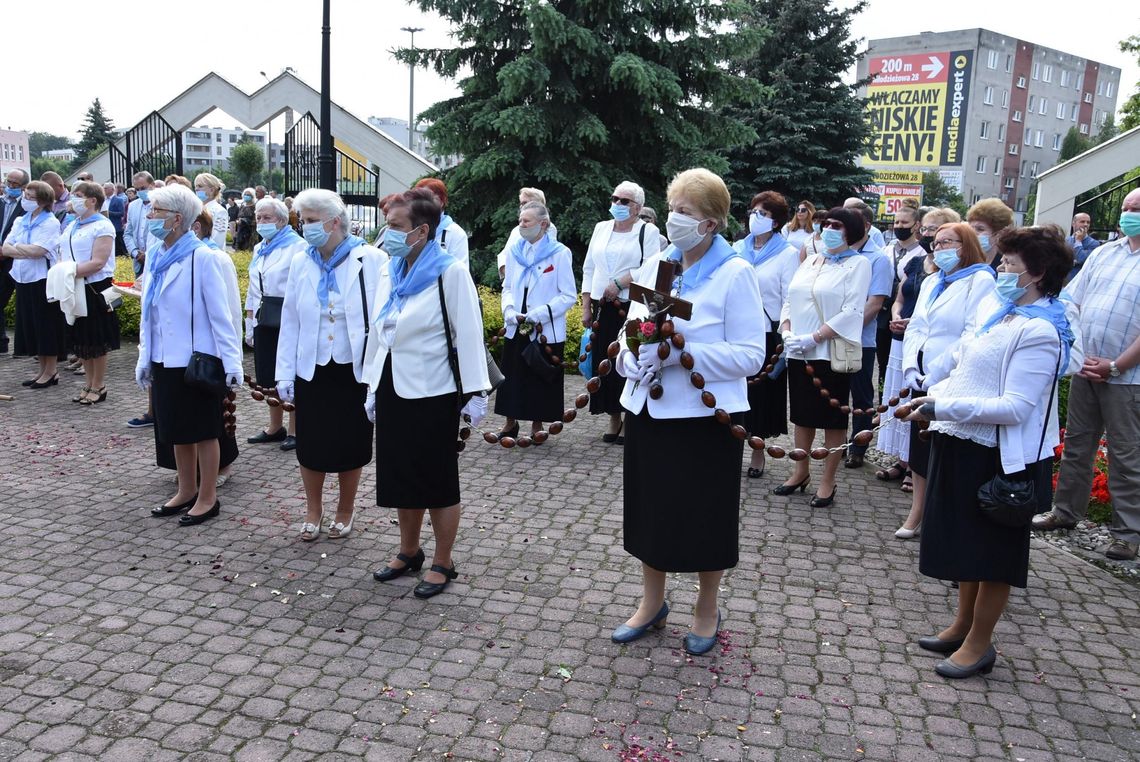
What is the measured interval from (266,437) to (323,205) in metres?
3.49

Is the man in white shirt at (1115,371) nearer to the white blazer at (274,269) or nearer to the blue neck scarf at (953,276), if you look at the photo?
the blue neck scarf at (953,276)

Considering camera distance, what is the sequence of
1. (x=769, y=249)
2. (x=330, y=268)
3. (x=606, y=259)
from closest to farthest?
(x=330, y=268)
(x=769, y=249)
(x=606, y=259)

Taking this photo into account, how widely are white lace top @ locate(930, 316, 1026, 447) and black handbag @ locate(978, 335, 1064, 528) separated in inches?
2.9

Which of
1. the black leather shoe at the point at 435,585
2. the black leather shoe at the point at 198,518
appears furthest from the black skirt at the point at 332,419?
the black leather shoe at the point at 198,518

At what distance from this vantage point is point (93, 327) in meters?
9.54

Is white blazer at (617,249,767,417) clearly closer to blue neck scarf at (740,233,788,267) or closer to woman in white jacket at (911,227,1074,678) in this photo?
woman in white jacket at (911,227,1074,678)

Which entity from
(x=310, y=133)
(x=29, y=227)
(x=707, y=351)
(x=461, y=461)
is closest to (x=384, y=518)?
(x=461, y=461)

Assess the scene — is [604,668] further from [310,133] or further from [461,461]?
[310,133]

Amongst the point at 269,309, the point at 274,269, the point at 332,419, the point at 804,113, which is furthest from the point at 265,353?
the point at 804,113

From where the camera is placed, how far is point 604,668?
448 cm

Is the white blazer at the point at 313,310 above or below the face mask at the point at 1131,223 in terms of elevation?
below

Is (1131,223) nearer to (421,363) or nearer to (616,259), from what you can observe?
(616,259)

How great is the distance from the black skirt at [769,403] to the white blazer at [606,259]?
126cm

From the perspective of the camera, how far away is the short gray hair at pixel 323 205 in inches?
219
